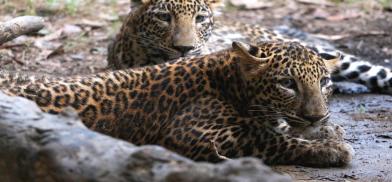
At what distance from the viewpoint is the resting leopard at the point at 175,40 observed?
10.4 metres

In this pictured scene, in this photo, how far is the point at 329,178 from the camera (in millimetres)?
7320

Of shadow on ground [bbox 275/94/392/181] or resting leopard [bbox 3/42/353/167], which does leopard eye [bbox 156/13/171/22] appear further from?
resting leopard [bbox 3/42/353/167]

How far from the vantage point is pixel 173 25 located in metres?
10.5

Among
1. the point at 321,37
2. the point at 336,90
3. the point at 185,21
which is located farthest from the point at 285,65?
the point at 321,37

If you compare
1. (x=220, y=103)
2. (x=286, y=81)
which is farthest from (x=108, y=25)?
(x=286, y=81)

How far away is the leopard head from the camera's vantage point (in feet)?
24.7

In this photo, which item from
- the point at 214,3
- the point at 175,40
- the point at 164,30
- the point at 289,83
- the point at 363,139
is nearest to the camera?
the point at 289,83

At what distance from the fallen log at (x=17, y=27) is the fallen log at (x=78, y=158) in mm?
3730

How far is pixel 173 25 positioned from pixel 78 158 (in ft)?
19.6

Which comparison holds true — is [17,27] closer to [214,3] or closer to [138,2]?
[138,2]

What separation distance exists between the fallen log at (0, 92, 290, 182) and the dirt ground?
9.53ft

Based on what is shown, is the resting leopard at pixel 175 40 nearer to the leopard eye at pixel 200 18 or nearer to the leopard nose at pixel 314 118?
the leopard eye at pixel 200 18

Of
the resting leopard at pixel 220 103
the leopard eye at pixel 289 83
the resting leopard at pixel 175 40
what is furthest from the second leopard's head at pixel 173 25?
the leopard eye at pixel 289 83

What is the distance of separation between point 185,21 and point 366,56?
4.16 meters
